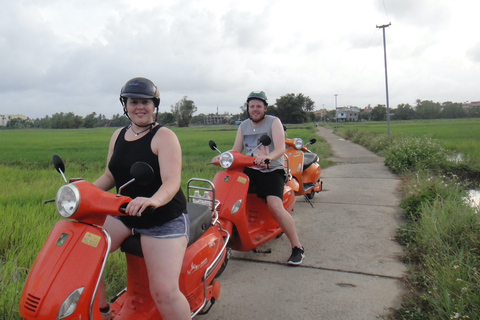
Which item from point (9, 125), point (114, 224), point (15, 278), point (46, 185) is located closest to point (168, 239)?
point (114, 224)

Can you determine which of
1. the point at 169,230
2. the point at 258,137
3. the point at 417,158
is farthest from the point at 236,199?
the point at 417,158

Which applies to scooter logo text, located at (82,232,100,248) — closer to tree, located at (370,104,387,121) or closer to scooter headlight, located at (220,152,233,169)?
scooter headlight, located at (220,152,233,169)

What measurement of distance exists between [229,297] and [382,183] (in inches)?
232

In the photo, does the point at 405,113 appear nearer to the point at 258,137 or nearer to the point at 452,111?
the point at 452,111

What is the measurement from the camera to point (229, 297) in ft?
10.4

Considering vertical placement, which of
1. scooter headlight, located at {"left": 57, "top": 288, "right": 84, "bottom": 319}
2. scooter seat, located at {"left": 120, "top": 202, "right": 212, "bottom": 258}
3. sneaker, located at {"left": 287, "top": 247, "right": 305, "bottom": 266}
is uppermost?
scooter seat, located at {"left": 120, "top": 202, "right": 212, "bottom": 258}

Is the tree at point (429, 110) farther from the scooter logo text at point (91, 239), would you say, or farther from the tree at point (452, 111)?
the scooter logo text at point (91, 239)

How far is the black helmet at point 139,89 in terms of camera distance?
7.36 feet

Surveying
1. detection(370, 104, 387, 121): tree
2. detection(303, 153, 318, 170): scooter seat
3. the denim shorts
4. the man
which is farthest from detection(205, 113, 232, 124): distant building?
the denim shorts

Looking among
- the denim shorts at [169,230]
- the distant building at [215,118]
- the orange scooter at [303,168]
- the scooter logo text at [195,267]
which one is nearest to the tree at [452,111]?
the distant building at [215,118]

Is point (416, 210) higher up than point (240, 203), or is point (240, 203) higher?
point (240, 203)

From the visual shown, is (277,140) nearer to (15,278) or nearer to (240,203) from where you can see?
(240,203)

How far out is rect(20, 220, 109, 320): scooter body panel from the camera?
174 cm

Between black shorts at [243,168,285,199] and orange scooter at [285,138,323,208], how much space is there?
219cm
